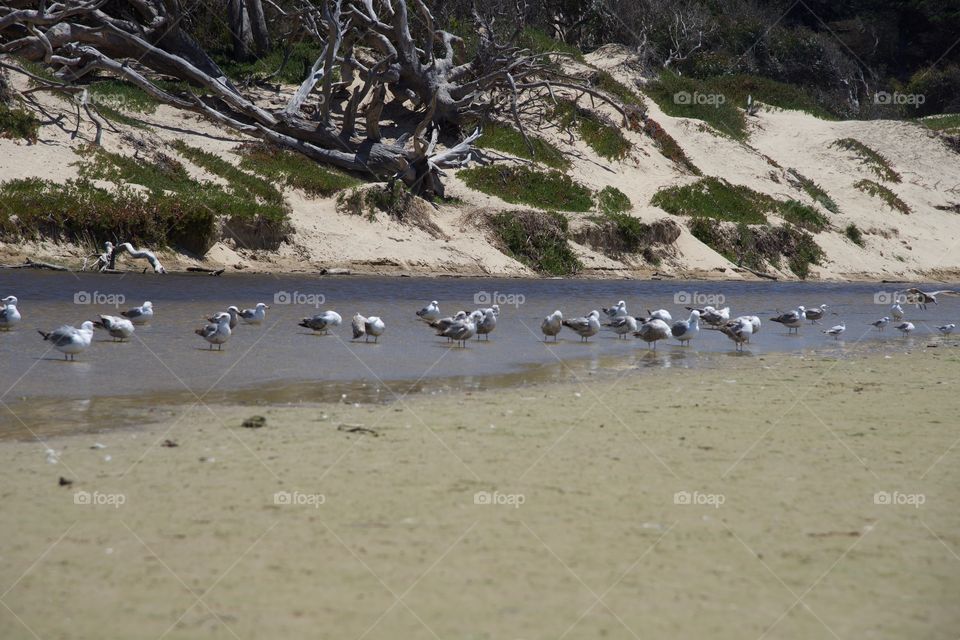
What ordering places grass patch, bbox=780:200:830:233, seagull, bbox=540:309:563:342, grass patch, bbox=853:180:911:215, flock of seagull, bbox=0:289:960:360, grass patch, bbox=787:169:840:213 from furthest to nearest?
1. grass patch, bbox=853:180:911:215
2. grass patch, bbox=787:169:840:213
3. grass patch, bbox=780:200:830:233
4. seagull, bbox=540:309:563:342
5. flock of seagull, bbox=0:289:960:360

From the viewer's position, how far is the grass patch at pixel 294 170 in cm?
3041

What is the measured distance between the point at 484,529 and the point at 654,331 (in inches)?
406

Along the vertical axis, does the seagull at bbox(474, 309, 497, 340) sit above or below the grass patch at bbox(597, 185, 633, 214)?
above

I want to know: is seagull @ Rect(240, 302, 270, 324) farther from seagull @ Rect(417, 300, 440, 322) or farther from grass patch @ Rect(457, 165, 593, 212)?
grass patch @ Rect(457, 165, 593, 212)

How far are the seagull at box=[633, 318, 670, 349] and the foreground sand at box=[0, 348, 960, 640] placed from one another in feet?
21.3

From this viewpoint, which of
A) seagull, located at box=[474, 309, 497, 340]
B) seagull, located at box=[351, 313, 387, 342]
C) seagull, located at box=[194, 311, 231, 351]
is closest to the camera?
seagull, located at box=[194, 311, 231, 351]

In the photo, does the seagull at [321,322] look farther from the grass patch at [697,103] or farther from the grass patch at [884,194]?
the grass patch at [884,194]

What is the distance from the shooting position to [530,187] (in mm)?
36125

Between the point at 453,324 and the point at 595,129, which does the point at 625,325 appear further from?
the point at 595,129

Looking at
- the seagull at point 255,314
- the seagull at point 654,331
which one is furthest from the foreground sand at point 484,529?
the seagull at point 255,314

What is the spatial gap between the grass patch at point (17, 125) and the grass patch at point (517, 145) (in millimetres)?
16967

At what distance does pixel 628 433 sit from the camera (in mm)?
8406

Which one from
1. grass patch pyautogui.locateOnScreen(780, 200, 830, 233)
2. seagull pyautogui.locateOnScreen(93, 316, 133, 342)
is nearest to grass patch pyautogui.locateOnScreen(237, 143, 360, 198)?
seagull pyautogui.locateOnScreen(93, 316, 133, 342)

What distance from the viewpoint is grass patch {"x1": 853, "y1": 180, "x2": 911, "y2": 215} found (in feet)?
158
